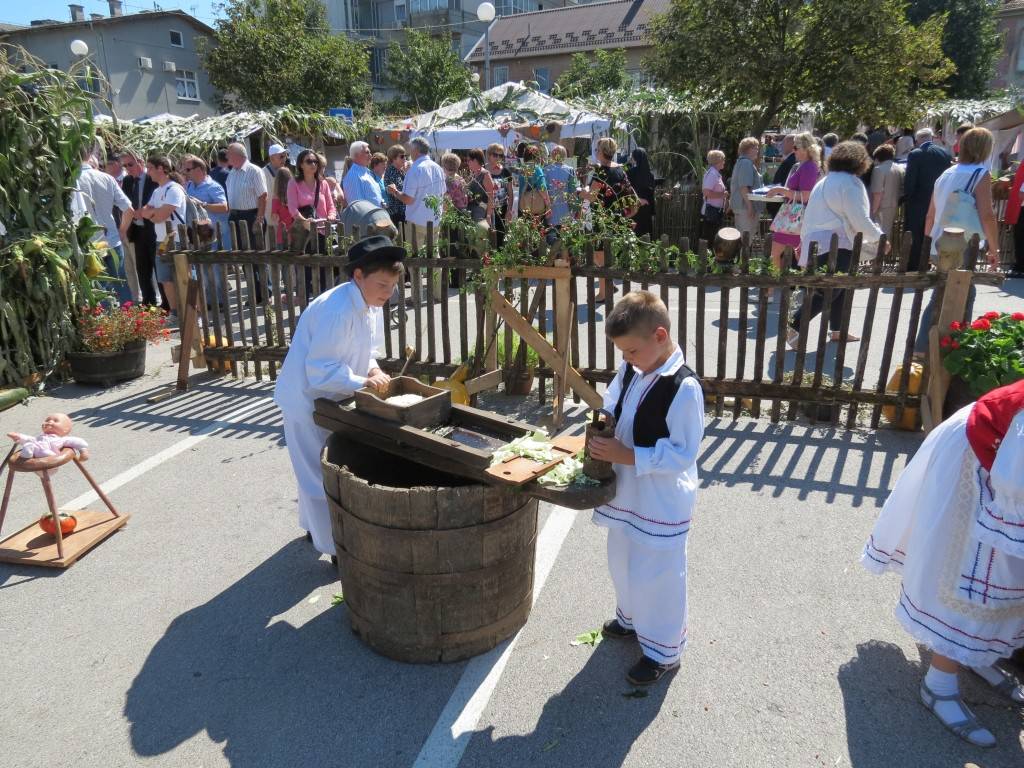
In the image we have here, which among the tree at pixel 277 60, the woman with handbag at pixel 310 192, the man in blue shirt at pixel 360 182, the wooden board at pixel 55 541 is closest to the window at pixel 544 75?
the tree at pixel 277 60

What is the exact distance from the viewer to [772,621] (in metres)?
3.60

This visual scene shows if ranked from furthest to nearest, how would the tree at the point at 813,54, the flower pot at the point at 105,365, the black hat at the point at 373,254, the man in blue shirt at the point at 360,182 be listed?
the tree at the point at 813,54 → the man in blue shirt at the point at 360,182 → the flower pot at the point at 105,365 → the black hat at the point at 373,254

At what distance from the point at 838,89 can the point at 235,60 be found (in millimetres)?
30481

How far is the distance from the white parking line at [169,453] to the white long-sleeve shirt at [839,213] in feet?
18.6

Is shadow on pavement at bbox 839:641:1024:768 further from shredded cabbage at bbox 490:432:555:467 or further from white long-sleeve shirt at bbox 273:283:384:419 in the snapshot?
white long-sleeve shirt at bbox 273:283:384:419

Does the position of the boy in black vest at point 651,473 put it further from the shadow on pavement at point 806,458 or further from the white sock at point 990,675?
the shadow on pavement at point 806,458

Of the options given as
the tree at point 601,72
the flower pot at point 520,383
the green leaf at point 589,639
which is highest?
the tree at point 601,72

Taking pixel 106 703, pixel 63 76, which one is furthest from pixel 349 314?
pixel 63 76

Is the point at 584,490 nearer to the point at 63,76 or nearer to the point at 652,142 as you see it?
the point at 63,76

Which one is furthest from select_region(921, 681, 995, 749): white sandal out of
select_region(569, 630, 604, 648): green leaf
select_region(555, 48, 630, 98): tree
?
select_region(555, 48, 630, 98): tree

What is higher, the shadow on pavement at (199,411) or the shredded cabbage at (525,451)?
the shredded cabbage at (525,451)

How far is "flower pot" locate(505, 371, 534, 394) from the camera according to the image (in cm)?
679

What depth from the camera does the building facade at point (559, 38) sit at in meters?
46.8

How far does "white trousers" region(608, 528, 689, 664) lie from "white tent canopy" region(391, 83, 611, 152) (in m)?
13.9
